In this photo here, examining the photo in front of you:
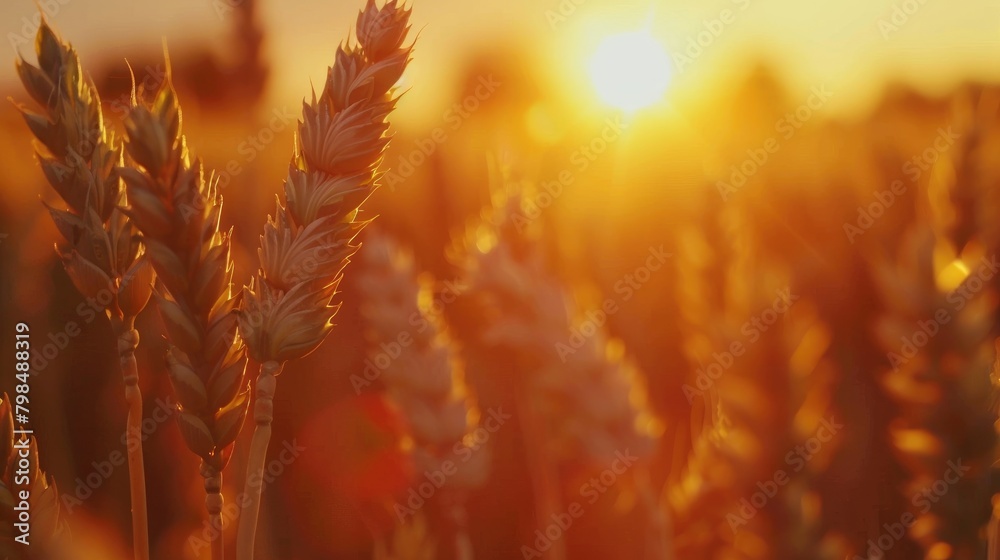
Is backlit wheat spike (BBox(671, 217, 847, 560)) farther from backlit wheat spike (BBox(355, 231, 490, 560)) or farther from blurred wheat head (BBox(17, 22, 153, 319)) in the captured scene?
blurred wheat head (BBox(17, 22, 153, 319))

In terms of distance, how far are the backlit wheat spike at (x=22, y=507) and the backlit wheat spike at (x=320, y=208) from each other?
234 millimetres

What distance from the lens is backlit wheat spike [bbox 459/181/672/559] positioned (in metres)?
0.70

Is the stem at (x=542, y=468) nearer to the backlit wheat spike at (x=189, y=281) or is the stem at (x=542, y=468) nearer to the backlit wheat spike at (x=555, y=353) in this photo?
the backlit wheat spike at (x=555, y=353)

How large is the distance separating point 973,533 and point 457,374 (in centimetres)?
58

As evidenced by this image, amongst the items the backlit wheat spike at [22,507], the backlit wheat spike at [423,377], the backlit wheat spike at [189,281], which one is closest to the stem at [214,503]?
the backlit wheat spike at [189,281]

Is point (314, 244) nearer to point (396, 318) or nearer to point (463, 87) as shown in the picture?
point (396, 318)

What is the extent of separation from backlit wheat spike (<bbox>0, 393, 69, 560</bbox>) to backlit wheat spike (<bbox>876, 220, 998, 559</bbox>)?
78 cm

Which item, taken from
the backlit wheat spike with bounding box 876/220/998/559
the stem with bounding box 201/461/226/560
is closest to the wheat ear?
the stem with bounding box 201/461/226/560

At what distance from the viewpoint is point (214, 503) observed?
18.8 inches

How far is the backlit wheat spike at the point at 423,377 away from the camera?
82 centimetres

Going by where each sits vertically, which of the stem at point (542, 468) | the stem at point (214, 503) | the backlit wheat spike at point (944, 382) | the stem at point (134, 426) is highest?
the stem at point (134, 426)

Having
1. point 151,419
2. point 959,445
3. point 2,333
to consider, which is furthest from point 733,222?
point 2,333

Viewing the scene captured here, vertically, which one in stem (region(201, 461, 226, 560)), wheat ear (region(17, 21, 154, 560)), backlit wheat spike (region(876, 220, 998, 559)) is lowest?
backlit wheat spike (region(876, 220, 998, 559))

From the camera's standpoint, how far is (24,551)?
0.59m
